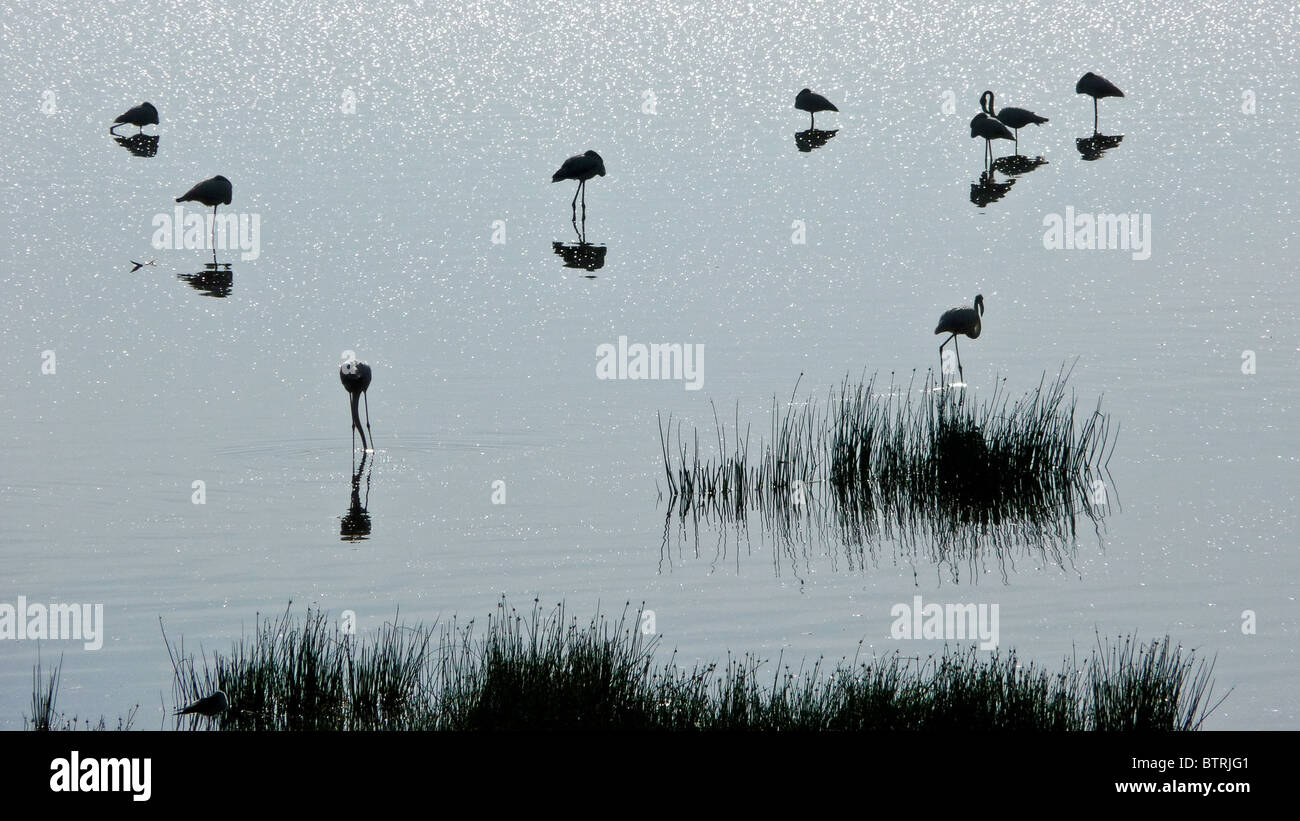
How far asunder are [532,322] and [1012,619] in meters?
12.9

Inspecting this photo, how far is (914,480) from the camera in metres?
16.3

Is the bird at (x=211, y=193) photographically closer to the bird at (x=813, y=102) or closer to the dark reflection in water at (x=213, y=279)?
the dark reflection in water at (x=213, y=279)

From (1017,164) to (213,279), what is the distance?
17756 millimetres

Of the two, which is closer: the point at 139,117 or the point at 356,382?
the point at 356,382

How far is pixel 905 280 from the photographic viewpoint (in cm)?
2788

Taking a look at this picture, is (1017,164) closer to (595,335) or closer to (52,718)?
(595,335)

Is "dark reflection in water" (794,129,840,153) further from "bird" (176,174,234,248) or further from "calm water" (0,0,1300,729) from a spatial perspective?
"bird" (176,174,234,248)

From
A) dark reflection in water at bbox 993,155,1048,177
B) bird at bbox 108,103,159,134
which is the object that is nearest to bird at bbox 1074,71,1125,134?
dark reflection in water at bbox 993,155,1048,177

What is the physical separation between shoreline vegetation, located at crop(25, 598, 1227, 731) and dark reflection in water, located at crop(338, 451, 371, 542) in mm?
3680

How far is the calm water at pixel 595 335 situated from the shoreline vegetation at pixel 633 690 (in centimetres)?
66

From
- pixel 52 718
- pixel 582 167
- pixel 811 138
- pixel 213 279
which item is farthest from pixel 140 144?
pixel 52 718

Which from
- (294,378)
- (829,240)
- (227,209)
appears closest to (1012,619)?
(294,378)

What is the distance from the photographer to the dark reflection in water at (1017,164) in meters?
38.0
